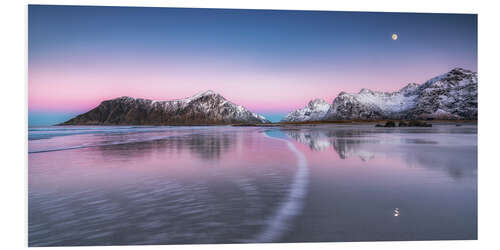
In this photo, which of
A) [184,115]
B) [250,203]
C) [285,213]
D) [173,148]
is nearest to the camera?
[285,213]

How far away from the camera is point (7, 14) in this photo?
6496mm

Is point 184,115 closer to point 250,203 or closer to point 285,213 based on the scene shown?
point 250,203

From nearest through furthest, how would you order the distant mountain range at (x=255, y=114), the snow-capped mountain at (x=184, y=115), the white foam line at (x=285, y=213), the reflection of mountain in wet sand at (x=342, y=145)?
the white foam line at (x=285, y=213) → the reflection of mountain in wet sand at (x=342, y=145) → the distant mountain range at (x=255, y=114) → the snow-capped mountain at (x=184, y=115)

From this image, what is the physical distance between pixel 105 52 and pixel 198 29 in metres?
3.57

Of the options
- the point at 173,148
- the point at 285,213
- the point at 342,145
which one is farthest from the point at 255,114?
the point at 285,213

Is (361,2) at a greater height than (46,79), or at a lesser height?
greater

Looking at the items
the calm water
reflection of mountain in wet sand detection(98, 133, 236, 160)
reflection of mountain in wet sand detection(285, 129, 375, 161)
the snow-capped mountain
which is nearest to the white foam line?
the calm water

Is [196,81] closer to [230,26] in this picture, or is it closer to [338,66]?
[230,26]

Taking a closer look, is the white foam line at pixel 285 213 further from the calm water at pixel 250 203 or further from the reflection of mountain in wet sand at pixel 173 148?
the reflection of mountain in wet sand at pixel 173 148

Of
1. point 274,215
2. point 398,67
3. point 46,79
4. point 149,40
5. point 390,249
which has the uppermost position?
point 149,40

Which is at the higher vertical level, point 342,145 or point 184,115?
point 184,115

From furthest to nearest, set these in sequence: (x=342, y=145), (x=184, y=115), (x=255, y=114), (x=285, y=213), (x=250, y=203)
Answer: (x=184, y=115) → (x=255, y=114) → (x=342, y=145) → (x=250, y=203) → (x=285, y=213)

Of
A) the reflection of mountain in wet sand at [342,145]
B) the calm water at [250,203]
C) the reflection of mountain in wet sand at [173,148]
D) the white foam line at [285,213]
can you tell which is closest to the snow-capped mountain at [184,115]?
the reflection of mountain in wet sand at [342,145]

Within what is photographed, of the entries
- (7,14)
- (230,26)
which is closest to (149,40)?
(230,26)
